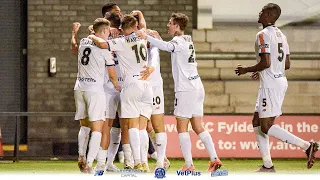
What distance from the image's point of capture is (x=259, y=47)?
→ 1235 centimetres

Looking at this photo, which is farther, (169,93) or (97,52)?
(169,93)

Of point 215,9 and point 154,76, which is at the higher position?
point 215,9

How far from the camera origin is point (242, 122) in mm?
16562

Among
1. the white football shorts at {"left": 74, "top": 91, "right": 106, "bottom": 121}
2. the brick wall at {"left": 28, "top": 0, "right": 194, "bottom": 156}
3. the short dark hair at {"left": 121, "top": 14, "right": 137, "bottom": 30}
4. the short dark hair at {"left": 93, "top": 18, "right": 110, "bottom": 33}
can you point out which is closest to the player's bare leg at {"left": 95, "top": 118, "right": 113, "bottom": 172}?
the white football shorts at {"left": 74, "top": 91, "right": 106, "bottom": 121}

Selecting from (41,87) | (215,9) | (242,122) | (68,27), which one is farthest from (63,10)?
(242,122)

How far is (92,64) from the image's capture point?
12164 mm

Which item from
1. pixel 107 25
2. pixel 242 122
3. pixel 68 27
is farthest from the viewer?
pixel 68 27

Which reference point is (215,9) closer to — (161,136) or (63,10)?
(63,10)

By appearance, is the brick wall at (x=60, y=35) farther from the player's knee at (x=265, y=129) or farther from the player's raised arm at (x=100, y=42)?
the player's raised arm at (x=100, y=42)

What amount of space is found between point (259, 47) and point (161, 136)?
1788 mm

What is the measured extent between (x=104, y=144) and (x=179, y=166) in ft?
8.46

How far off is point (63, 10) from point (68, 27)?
0.34 m

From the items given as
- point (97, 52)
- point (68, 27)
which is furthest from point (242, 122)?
point (97, 52)

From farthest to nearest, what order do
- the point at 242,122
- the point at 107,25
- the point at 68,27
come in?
the point at 68,27 → the point at 242,122 → the point at 107,25
